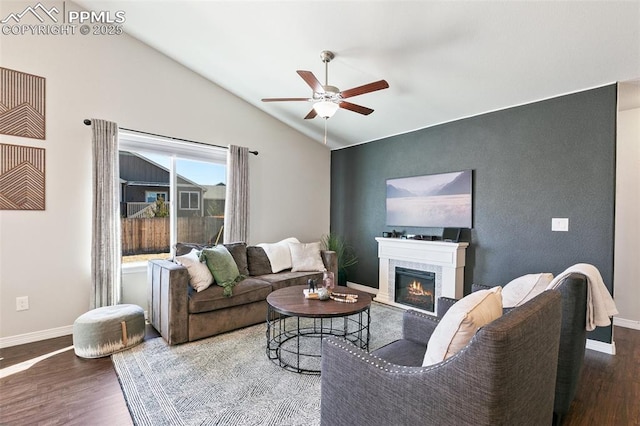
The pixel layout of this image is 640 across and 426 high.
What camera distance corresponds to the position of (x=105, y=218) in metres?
3.30

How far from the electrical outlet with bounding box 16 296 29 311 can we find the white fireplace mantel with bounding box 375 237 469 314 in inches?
163

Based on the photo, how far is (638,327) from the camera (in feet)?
11.4

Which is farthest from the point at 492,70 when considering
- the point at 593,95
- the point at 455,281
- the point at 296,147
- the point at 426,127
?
the point at 296,147

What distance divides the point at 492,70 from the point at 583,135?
115cm

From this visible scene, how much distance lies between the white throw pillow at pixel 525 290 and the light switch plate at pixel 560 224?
1.49 m

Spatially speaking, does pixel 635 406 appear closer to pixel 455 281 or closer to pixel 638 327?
pixel 455 281

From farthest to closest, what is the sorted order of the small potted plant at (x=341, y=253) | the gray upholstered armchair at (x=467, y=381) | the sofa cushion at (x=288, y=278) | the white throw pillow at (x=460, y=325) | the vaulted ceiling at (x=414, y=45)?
the small potted plant at (x=341, y=253) < the sofa cushion at (x=288, y=278) < the vaulted ceiling at (x=414, y=45) < the white throw pillow at (x=460, y=325) < the gray upholstered armchair at (x=467, y=381)

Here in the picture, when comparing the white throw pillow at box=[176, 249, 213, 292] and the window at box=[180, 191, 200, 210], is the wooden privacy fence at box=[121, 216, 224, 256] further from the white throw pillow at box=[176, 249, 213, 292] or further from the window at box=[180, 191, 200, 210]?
the white throw pillow at box=[176, 249, 213, 292]

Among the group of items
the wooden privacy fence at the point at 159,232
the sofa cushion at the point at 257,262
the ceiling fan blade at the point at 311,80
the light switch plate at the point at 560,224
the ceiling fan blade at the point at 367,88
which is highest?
the ceiling fan blade at the point at 311,80

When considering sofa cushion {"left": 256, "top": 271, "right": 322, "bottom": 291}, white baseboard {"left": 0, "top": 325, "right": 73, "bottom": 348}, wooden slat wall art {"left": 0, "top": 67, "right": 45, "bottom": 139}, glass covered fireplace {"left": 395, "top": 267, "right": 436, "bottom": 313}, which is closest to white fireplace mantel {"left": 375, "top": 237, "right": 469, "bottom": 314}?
glass covered fireplace {"left": 395, "top": 267, "right": 436, "bottom": 313}

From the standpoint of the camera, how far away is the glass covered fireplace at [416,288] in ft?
13.2

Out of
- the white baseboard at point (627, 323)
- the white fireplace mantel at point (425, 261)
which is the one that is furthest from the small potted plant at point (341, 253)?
the white baseboard at point (627, 323)

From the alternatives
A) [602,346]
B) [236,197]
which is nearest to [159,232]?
[236,197]

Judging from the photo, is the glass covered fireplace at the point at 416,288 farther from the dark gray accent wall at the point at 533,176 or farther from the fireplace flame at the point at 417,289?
the dark gray accent wall at the point at 533,176
